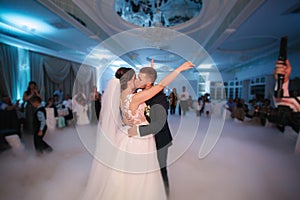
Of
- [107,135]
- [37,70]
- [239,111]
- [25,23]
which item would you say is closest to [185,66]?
[107,135]

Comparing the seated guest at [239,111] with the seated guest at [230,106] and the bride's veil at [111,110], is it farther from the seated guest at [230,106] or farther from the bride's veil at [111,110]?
the bride's veil at [111,110]

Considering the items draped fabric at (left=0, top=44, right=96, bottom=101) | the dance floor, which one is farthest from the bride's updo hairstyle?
draped fabric at (left=0, top=44, right=96, bottom=101)

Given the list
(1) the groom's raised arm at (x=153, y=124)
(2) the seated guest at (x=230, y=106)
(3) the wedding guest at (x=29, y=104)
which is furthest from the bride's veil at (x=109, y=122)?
(2) the seated guest at (x=230, y=106)

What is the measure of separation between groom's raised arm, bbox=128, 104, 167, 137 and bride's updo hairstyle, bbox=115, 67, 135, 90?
22cm

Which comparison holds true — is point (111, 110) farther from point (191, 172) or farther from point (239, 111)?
point (239, 111)

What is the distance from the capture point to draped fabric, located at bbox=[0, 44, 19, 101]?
14.2 ft

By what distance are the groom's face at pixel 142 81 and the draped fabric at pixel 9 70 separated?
4954 millimetres

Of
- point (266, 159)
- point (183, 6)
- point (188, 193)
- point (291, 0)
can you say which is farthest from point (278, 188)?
point (183, 6)

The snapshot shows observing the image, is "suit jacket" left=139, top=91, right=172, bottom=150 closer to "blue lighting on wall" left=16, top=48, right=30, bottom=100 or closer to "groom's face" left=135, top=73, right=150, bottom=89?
"groom's face" left=135, top=73, right=150, bottom=89

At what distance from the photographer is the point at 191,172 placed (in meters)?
2.00

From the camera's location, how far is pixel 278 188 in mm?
1727

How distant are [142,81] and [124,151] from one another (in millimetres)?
452

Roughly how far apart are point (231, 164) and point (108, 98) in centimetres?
200

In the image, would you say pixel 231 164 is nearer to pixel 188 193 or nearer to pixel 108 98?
pixel 188 193
